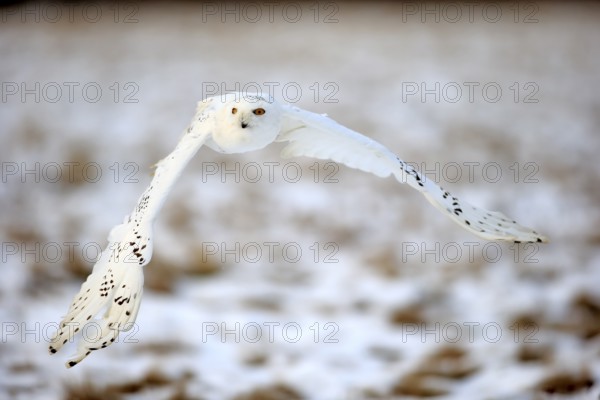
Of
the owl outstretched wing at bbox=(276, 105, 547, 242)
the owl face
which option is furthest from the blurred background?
the owl face

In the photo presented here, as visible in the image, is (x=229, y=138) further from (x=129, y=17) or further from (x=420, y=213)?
(x=129, y=17)

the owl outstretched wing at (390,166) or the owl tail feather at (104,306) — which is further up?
the owl outstretched wing at (390,166)

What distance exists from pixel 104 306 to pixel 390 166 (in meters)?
1.08

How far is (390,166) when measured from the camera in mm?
2398

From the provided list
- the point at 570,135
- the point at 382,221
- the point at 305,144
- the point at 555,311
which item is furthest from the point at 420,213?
the point at 305,144

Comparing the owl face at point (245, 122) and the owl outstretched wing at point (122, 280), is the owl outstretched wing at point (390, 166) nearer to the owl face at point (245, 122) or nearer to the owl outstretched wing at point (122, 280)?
the owl face at point (245, 122)

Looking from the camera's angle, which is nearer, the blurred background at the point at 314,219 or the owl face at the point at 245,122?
the owl face at the point at 245,122

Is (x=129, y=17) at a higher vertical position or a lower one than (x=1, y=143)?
higher

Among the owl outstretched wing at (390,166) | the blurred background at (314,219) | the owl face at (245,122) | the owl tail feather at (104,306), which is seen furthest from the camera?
the blurred background at (314,219)

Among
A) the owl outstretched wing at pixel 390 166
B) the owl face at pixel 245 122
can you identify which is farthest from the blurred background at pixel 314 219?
the owl face at pixel 245 122

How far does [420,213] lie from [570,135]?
206 centimetres

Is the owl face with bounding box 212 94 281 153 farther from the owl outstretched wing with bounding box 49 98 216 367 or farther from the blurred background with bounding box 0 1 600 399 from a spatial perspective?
the blurred background with bounding box 0 1 600 399

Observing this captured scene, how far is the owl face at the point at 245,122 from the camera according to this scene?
2184 millimetres

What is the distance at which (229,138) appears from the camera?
7.22ft
